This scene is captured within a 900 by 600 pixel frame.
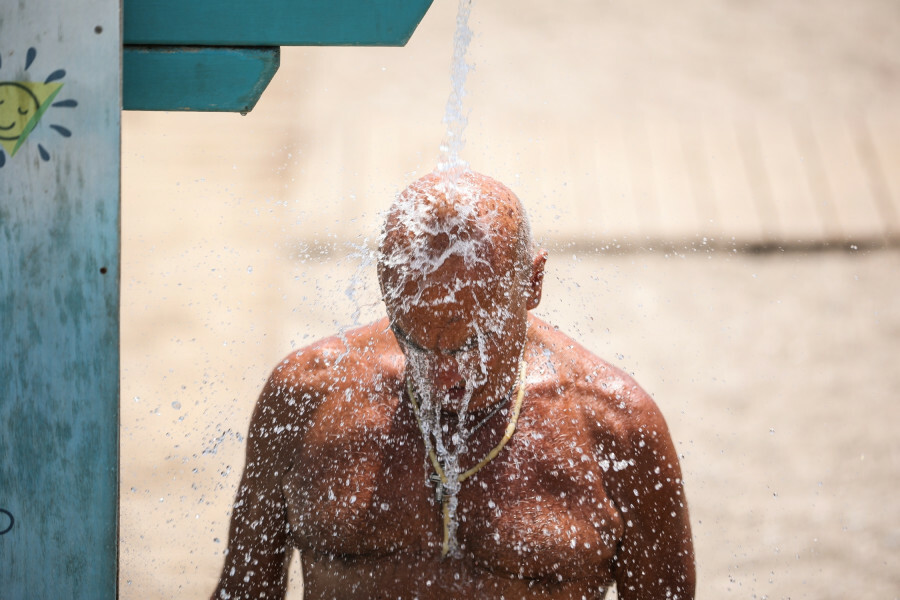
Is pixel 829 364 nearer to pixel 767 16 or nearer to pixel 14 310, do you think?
pixel 767 16

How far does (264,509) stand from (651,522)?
3.37 ft

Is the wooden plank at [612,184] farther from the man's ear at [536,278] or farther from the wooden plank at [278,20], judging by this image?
the wooden plank at [278,20]

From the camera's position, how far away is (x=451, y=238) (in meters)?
2.19

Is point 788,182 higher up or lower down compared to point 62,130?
lower down

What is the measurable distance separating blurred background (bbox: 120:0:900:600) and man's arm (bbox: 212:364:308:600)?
2.32 m

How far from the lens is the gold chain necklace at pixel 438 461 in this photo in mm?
2355

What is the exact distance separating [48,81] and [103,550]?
2.99 ft

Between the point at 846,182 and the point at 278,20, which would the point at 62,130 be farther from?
the point at 846,182

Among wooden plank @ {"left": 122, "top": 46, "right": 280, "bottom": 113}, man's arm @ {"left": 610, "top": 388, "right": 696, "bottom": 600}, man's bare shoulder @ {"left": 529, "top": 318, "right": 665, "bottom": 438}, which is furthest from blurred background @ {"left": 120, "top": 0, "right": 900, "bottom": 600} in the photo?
wooden plank @ {"left": 122, "top": 46, "right": 280, "bottom": 113}

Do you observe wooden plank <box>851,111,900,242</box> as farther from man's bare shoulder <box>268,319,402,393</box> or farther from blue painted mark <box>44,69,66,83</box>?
blue painted mark <box>44,69,66,83</box>

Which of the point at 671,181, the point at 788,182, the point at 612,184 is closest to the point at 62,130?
the point at 612,184

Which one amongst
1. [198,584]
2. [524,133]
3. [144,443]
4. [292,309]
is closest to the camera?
[198,584]

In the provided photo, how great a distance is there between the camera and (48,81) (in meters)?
1.85

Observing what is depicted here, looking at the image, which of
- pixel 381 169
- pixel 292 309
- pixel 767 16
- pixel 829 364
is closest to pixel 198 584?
pixel 292 309
